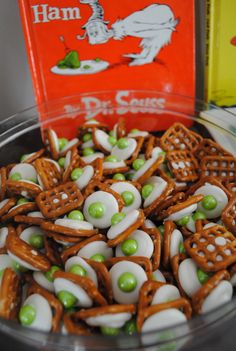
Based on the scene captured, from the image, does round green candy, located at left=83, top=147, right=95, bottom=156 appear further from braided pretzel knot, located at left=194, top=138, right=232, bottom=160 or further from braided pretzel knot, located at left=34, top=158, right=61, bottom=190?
braided pretzel knot, located at left=194, top=138, right=232, bottom=160

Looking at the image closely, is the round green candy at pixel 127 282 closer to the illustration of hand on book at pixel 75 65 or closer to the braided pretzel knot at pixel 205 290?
the braided pretzel knot at pixel 205 290

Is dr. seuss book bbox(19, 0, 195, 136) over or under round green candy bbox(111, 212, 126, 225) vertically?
over

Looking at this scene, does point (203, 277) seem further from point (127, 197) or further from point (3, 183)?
point (3, 183)

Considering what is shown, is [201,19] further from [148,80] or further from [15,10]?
[15,10]

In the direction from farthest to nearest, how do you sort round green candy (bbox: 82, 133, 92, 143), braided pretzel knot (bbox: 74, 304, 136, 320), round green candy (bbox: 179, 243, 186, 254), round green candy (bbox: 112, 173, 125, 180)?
1. round green candy (bbox: 82, 133, 92, 143)
2. round green candy (bbox: 112, 173, 125, 180)
3. round green candy (bbox: 179, 243, 186, 254)
4. braided pretzel knot (bbox: 74, 304, 136, 320)

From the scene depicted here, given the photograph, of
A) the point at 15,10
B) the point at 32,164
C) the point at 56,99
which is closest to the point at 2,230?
the point at 32,164

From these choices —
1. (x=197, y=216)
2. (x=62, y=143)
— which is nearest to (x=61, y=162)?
(x=62, y=143)

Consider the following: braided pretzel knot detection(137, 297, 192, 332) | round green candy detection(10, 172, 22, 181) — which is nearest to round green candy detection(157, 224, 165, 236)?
braided pretzel knot detection(137, 297, 192, 332)
